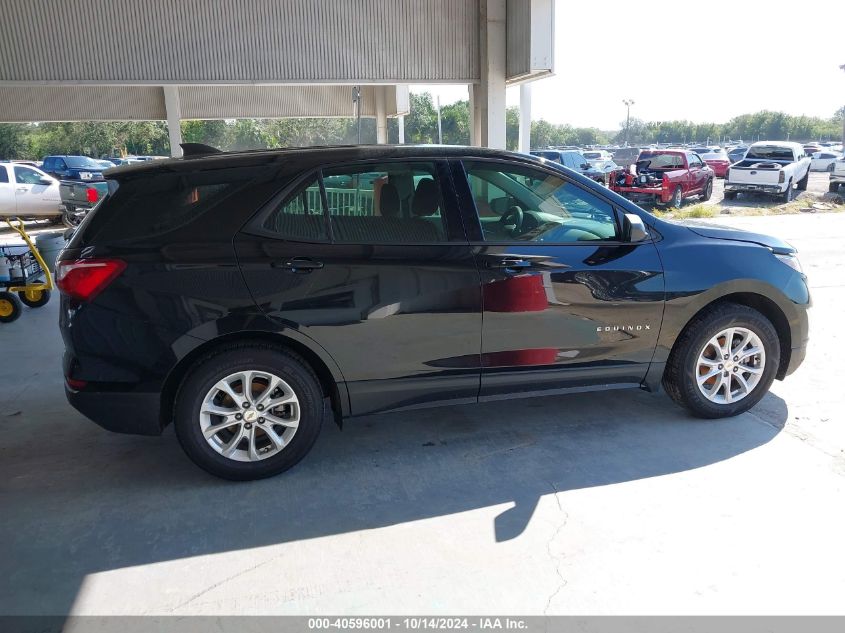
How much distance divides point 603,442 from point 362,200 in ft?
6.82

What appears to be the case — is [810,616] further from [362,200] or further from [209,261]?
[209,261]

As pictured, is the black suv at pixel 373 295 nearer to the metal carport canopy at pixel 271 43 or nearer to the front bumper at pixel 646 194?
the metal carport canopy at pixel 271 43

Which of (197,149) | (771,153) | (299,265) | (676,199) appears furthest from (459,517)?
(771,153)

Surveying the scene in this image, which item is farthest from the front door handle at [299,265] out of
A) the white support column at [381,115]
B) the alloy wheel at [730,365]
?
the white support column at [381,115]

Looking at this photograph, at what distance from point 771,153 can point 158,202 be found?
2353cm

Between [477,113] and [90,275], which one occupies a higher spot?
[477,113]

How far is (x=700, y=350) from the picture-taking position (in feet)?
14.5

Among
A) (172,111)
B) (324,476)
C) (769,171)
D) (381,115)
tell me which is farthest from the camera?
(769,171)

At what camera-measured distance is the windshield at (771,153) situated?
22.4 metres

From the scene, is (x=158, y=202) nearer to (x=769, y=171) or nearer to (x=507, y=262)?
(x=507, y=262)

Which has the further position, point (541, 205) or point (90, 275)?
point (541, 205)

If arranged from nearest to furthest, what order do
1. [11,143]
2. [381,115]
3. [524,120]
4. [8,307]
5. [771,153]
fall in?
[8,307], [524,120], [381,115], [771,153], [11,143]

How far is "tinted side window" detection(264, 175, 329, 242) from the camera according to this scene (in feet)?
12.4

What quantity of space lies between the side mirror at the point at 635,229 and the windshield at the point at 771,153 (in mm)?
21277
